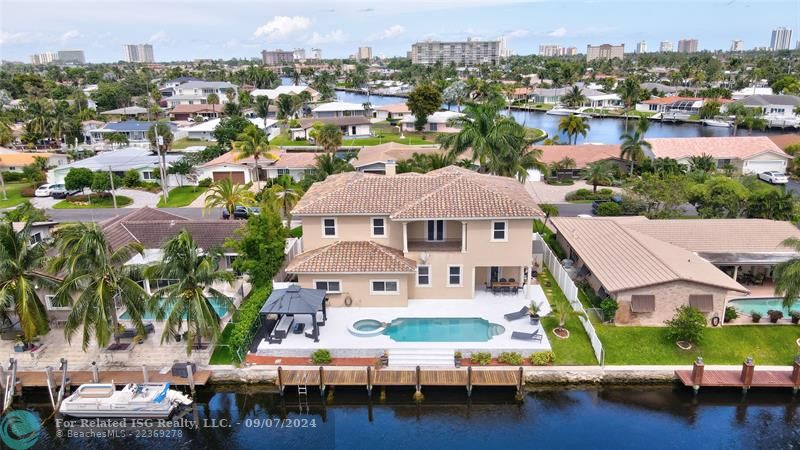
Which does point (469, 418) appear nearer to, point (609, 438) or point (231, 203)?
point (609, 438)

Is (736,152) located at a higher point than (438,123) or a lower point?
lower

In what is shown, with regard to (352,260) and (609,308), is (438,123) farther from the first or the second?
(609,308)

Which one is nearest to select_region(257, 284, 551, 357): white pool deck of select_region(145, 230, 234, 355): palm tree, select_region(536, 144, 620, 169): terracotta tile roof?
select_region(145, 230, 234, 355): palm tree

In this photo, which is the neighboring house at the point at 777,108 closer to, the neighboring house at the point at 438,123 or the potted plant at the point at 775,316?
the neighboring house at the point at 438,123

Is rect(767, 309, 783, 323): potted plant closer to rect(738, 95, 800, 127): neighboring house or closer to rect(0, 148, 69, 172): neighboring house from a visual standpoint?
rect(0, 148, 69, 172): neighboring house

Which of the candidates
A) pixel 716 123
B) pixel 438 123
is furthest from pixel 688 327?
pixel 716 123

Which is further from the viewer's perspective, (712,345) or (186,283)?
(712,345)

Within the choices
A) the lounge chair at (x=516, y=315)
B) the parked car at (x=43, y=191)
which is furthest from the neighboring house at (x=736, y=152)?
the parked car at (x=43, y=191)
